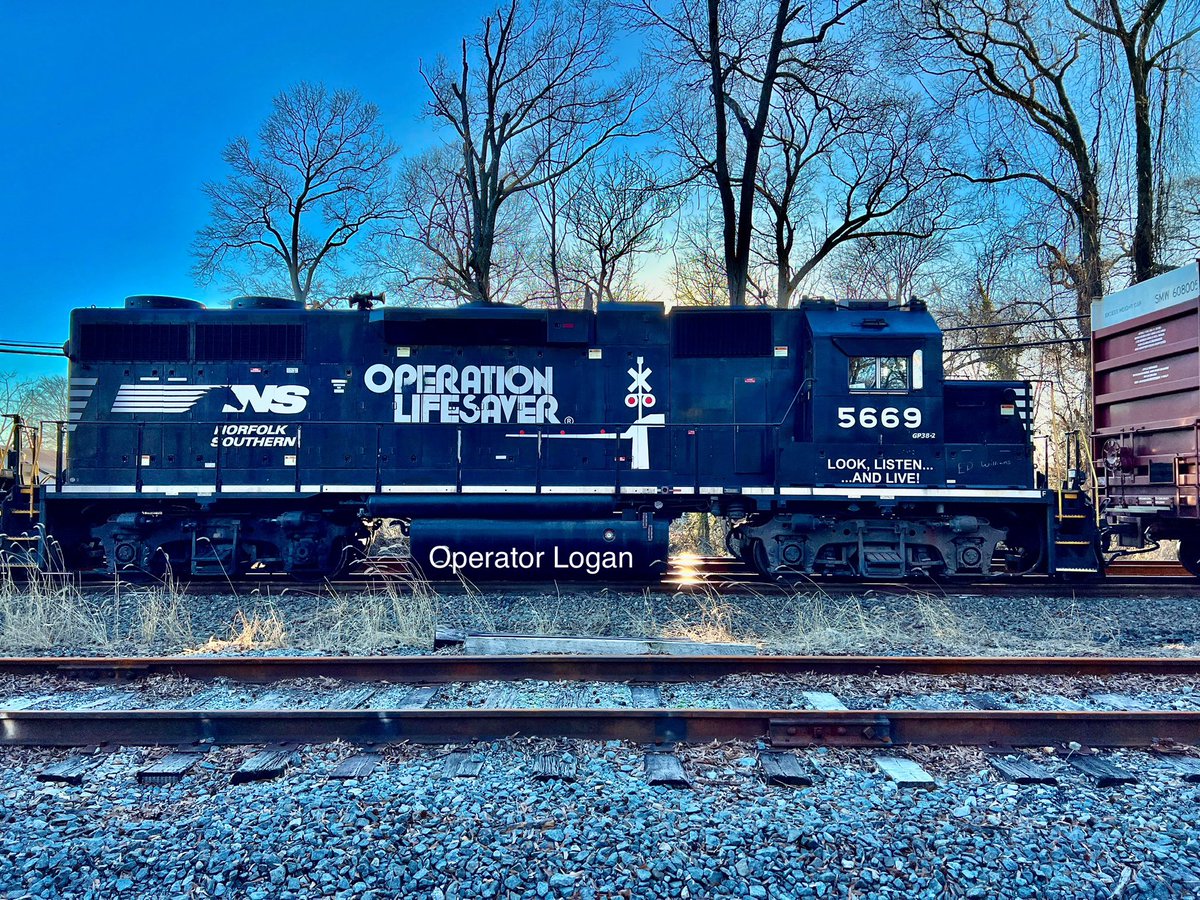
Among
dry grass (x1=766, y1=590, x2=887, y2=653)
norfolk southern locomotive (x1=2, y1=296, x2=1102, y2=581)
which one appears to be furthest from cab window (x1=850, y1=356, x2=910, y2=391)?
dry grass (x1=766, y1=590, x2=887, y2=653)

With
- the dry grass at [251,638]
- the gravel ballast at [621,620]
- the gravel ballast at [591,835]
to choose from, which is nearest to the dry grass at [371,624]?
the gravel ballast at [621,620]

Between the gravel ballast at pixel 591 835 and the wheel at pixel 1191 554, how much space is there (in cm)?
810

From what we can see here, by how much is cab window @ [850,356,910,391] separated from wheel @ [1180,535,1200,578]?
15.1 ft

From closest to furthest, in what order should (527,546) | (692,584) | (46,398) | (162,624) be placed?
(162,624)
(527,546)
(692,584)
(46,398)

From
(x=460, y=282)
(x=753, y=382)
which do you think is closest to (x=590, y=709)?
(x=753, y=382)

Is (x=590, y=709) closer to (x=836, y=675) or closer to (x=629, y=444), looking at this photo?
(x=836, y=675)

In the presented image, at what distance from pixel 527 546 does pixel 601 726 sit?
5.26 m

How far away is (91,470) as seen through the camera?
10414 millimetres

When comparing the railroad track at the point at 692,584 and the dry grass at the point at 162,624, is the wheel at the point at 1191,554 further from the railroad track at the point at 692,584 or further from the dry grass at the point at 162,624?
the dry grass at the point at 162,624

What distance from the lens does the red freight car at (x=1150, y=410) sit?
31.4 ft

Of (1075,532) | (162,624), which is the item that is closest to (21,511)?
(162,624)

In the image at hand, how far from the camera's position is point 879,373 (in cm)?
1005

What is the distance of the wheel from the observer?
10547mm

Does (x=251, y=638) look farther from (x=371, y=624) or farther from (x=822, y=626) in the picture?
(x=822, y=626)
